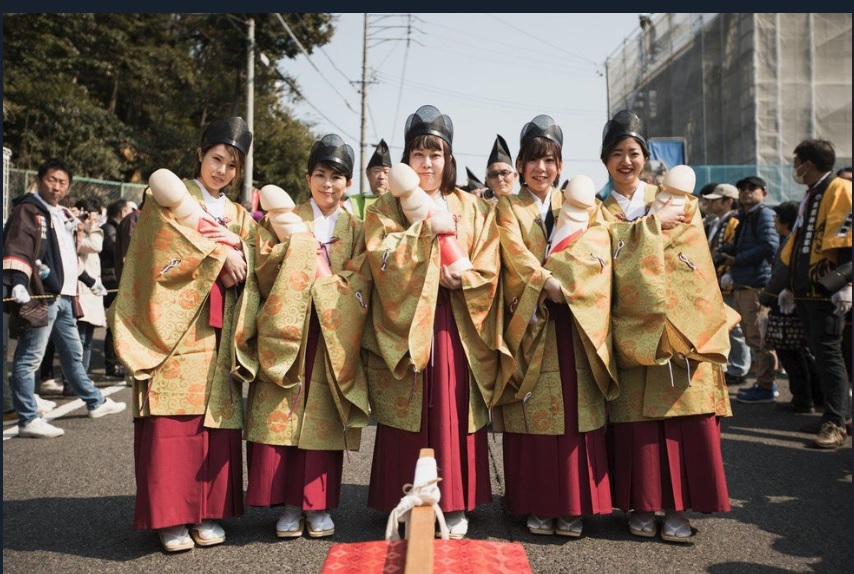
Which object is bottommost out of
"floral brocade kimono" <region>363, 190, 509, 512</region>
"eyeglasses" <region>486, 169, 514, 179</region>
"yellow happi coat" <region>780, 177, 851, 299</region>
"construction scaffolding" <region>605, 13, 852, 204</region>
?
"floral brocade kimono" <region>363, 190, 509, 512</region>

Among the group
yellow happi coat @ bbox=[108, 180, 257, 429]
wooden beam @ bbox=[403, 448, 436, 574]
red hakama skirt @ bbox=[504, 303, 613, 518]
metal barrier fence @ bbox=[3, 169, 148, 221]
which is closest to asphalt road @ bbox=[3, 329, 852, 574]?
red hakama skirt @ bbox=[504, 303, 613, 518]

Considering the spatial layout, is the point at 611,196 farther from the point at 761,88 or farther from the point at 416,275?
the point at 761,88

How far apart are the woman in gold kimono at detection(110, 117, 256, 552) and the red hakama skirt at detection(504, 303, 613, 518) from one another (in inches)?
56.6

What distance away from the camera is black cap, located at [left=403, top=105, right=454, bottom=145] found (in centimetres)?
388

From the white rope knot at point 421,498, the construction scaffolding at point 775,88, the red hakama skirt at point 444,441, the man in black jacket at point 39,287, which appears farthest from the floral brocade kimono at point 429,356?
the construction scaffolding at point 775,88

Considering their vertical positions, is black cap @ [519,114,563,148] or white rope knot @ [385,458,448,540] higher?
black cap @ [519,114,563,148]

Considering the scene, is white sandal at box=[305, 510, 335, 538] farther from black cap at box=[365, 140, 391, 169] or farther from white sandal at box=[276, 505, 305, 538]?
black cap at box=[365, 140, 391, 169]

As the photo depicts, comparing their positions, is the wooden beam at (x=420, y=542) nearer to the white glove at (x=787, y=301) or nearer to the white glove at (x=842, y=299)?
the white glove at (x=842, y=299)

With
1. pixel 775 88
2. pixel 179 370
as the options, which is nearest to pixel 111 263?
pixel 179 370

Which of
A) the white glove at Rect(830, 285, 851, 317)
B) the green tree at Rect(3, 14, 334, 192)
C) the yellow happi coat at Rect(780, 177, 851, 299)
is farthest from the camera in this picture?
the green tree at Rect(3, 14, 334, 192)

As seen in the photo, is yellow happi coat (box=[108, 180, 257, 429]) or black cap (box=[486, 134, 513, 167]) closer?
yellow happi coat (box=[108, 180, 257, 429])

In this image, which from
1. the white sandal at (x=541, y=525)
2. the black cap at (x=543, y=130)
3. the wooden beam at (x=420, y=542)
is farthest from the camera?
the black cap at (x=543, y=130)

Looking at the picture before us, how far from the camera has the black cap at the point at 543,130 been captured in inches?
156

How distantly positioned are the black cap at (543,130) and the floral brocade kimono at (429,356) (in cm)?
54
